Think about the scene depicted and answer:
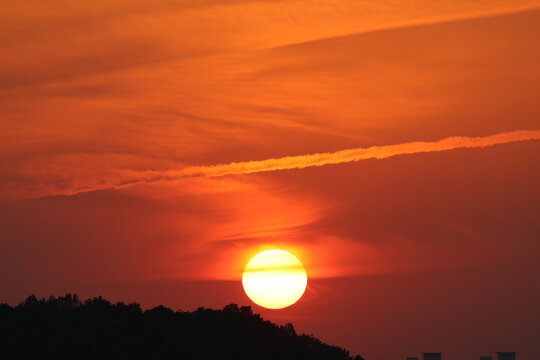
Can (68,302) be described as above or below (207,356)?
above

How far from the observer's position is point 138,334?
11288cm

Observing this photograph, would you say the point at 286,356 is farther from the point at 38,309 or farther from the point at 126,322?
the point at 38,309

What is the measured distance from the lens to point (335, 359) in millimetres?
131000

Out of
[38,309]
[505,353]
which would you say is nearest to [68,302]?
[38,309]

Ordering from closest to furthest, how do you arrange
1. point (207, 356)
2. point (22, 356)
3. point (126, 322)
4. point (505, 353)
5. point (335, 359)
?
point (22, 356), point (207, 356), point (126, 322), point (335, 359), point (505, 353)

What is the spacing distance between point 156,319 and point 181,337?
9.22 metres

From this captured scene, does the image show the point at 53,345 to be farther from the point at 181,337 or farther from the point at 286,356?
the point at 286,356

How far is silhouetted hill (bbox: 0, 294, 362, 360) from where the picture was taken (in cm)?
10250

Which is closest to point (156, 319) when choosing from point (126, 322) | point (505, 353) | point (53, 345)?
point (126, 322)

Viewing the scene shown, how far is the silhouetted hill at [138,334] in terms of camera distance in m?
102

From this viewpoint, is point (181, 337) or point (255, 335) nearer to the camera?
point (181, 337)

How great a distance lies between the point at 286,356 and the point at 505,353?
6457 cm

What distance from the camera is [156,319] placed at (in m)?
120

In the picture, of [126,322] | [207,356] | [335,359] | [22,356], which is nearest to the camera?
[22,356]
